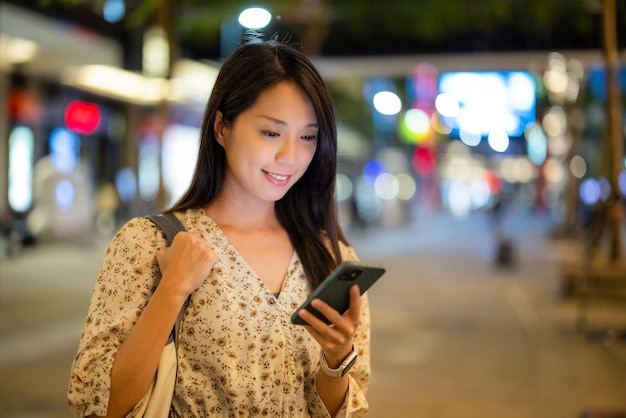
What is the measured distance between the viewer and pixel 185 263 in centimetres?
208

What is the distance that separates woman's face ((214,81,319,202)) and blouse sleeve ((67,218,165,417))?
287 mm

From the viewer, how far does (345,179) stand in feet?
141

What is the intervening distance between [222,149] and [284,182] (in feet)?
0.76

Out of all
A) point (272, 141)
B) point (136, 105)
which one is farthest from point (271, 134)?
point (136, 105)

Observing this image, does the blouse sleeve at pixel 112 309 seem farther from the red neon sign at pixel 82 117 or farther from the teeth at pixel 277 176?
the red neon sign at pixel 82 117

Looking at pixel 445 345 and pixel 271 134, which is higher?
pixel 271 134

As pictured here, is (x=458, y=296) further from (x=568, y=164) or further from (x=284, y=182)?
(x=568, y=164)

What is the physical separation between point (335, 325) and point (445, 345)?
25.2ft

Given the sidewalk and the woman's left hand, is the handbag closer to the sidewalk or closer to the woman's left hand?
the woman's left hand

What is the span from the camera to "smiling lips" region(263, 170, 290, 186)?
2.31 metres

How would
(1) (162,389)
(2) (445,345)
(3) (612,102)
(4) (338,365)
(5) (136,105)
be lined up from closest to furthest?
1. (1) (162,389)
2. (4) (338,365)
3. (2) (445,345)
4. (3) (612,102)
5. (5) (136,105)

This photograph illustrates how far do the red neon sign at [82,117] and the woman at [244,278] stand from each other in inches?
949

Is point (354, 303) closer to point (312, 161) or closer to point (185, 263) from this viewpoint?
point (185, 263)

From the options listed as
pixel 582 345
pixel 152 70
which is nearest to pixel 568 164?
pixel 152 70
